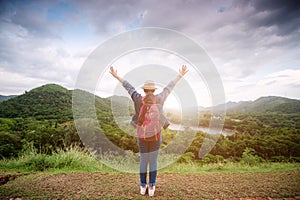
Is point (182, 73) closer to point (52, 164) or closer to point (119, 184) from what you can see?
point (119, 184)

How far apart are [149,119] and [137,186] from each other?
1.67 m

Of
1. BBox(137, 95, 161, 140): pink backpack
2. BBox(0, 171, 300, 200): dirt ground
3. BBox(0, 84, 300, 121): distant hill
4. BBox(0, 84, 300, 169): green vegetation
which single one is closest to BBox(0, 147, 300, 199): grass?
BBox(0, 171, 300, 200): dirt ground

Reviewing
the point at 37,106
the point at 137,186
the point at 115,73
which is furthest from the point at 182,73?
the point at 37,106

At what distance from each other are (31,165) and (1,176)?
0.97 meters

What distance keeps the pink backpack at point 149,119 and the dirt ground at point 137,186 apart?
117 centimetres

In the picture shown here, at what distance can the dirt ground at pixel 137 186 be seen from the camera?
11.9 feet

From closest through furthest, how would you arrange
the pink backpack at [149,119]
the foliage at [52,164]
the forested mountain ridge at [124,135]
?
1. the pink backpack at [149,119]
2. the foliage at [52,164]
3. the forested mountain ridge at [124,135]

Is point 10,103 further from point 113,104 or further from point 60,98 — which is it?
point 113,104

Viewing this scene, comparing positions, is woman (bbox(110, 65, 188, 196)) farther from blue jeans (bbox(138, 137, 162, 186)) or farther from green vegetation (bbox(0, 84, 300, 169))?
green vegetation (bbox(0, 84, 300, 169))

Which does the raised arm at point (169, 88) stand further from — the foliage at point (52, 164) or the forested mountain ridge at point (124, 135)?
the foliage at point (52, 164)

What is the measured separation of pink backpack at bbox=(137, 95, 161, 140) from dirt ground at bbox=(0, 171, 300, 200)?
117 cm

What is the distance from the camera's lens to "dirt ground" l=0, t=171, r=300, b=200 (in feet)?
11.9

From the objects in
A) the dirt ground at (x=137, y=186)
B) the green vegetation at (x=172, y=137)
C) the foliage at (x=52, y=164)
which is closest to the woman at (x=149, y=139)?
the dirt ground at (x=137, y=186)

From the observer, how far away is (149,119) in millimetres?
3428
